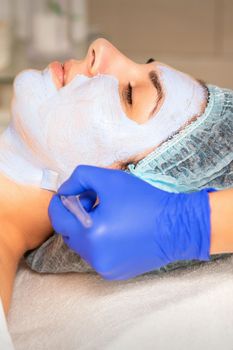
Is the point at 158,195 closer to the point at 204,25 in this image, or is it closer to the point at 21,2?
the point at 21,2

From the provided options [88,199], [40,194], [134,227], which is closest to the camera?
[134,227]

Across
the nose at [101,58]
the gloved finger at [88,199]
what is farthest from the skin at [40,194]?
the gloved finger at [88,199]

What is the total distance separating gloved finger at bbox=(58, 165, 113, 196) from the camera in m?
1.24

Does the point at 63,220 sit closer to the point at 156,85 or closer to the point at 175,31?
the point at 156,85

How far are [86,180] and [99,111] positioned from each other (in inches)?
9.0

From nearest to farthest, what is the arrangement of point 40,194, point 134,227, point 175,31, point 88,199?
point 134,227, point 88,199, point 40,194, point 175,31

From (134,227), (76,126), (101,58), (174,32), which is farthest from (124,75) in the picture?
(174,32)

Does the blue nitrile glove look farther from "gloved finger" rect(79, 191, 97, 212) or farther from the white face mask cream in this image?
the white face mask cream

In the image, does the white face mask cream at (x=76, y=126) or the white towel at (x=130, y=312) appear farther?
the white face mask cream at (x=76, y=126)

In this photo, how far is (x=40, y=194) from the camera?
4.81 ft

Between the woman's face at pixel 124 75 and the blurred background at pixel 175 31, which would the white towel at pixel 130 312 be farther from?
the blurred background at pixel 175 31

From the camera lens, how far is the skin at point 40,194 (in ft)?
4.66

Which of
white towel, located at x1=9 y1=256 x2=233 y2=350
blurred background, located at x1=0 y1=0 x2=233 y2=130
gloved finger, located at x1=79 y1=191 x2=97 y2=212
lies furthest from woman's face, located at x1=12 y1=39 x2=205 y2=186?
blurred background, located at x1=0 y1=0 x2=233 y2=130

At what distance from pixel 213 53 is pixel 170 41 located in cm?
28
